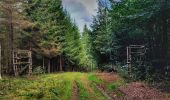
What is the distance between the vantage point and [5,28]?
47.2m

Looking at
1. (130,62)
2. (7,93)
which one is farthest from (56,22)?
(7,93)

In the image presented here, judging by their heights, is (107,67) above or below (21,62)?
below

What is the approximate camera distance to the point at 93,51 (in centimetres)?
6506

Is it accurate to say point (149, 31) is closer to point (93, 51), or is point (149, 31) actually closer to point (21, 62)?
point (21, 62)

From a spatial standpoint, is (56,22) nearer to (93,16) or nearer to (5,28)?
(93,16)

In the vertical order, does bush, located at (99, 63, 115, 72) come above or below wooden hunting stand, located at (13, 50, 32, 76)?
below

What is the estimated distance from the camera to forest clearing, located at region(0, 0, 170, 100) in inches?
938

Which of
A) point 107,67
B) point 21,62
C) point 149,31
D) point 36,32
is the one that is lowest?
point 107,67

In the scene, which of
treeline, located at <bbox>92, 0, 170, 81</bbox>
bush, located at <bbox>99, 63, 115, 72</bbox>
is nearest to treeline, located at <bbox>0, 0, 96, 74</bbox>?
bush, located at <bbox>99, 63, 115, 72</bbox>

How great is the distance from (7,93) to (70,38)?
47.1 metres

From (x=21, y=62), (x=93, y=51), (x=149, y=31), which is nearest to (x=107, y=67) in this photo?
(x=93, y=51)

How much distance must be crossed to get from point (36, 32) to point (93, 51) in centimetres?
1468

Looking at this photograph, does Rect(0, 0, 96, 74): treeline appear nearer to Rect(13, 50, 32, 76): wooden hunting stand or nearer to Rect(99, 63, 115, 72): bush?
Rect(13, 50, 32, 76): wooden hunting stand

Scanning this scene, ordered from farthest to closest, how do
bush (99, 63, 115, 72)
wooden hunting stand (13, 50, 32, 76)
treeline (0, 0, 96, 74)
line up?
bush (99, 63, 115, 72), treeline (0, 0, 96, 74), wooden hunting stand (13, 50, 32, 76)
